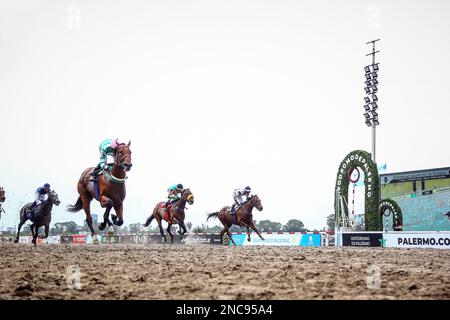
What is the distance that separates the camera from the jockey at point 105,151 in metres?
17.4

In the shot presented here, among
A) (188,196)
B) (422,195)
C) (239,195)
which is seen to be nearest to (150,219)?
(188,196)

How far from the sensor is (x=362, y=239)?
2909cm

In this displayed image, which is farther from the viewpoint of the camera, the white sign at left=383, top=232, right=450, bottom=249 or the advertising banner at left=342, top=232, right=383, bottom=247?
the advertising banner at left=342, top=232, right=383, bottom=247

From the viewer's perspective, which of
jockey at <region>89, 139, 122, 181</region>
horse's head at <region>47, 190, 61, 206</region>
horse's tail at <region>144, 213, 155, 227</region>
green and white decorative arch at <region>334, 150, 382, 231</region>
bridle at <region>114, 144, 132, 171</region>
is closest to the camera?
bridle at <region>114, 144, 132, 171</region>

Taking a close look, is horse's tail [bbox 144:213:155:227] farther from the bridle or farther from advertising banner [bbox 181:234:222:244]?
the bridle

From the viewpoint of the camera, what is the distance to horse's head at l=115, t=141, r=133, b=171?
16688 mm

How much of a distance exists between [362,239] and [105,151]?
18345mm

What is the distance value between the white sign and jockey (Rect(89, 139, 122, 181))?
→ 17942mm

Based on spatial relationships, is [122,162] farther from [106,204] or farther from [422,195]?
[422,195]

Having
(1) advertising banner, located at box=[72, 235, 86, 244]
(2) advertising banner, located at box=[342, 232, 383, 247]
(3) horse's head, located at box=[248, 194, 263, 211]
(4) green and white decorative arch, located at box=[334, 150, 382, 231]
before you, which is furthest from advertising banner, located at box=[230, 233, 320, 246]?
(1) advertising banner, located at box=[72, 235, 86, 244]

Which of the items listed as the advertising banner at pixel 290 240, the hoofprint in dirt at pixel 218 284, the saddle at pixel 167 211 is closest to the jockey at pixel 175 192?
the saddle at pixel 167 211

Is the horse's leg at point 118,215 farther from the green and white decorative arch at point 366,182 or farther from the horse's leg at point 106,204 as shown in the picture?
the green and white decorative arch at point 366,182
